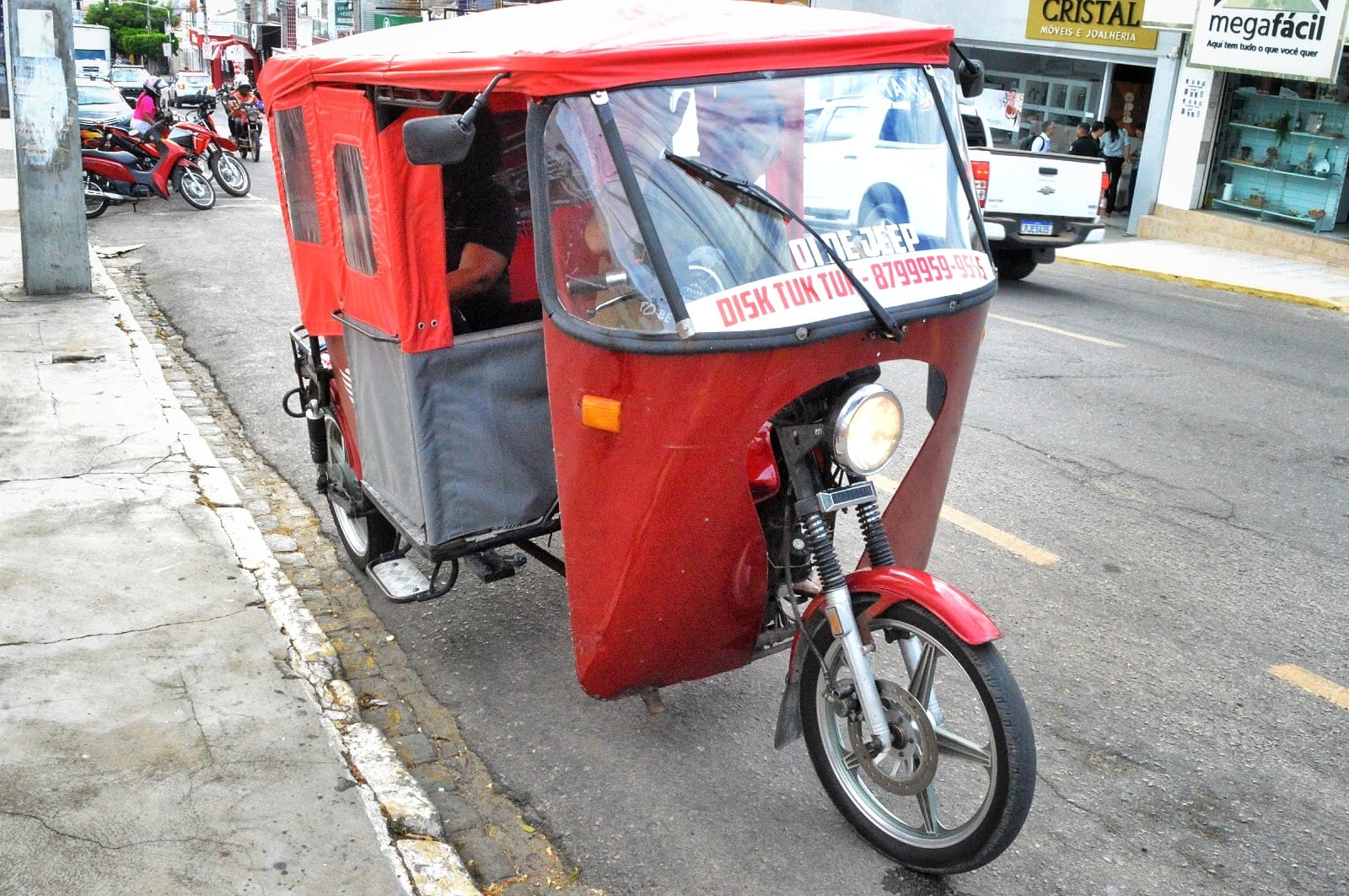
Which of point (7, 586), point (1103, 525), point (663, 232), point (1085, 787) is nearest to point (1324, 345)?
point (1103, 525)

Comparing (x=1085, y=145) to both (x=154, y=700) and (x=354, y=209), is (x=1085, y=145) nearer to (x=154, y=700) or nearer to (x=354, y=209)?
(x=354, y=209)

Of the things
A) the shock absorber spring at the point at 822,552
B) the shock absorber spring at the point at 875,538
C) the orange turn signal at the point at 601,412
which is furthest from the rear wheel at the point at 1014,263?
the orange turn signal at the point at 601,412

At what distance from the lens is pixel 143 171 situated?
57.5 feet

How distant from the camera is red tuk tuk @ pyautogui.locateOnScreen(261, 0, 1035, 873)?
3248mm

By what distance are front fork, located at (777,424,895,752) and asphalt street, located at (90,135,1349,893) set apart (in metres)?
0.54

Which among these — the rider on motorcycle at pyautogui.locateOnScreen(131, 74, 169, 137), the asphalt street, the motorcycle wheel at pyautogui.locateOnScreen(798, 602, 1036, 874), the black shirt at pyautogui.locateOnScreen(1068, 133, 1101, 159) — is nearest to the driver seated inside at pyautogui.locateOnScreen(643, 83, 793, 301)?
the motorcycle wheel at pyautogui.locateOnScreen(798, 602, 1036, 874)

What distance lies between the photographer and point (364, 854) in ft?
11.5

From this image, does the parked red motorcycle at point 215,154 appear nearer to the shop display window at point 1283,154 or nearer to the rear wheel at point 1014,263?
the rear wheel at point 1014,263

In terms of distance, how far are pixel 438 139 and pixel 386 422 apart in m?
1.60

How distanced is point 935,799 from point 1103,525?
3.06 metres

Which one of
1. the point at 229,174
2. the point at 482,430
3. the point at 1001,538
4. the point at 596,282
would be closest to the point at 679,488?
the point at 596,282

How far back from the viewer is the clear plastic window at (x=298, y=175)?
5.01m

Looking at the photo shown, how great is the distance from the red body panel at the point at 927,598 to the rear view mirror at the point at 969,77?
1.68 m

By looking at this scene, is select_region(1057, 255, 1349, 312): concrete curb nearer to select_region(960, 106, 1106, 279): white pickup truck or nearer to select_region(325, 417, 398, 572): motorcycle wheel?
select_region(960, 106, 1106, 279): white pickup truck
